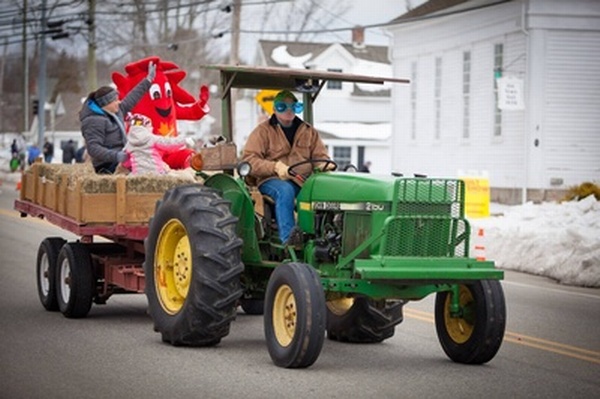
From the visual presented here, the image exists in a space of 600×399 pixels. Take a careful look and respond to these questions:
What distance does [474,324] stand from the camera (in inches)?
414

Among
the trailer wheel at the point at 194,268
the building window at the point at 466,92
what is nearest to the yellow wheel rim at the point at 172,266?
the trailer wheel at the point at 194,268

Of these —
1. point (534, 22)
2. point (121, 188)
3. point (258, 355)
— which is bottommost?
point (258, 355)

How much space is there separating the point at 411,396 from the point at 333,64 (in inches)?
2662

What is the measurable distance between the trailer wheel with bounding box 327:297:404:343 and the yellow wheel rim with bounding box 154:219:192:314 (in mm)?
1501

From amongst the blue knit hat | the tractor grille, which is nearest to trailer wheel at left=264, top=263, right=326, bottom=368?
the tractor grille

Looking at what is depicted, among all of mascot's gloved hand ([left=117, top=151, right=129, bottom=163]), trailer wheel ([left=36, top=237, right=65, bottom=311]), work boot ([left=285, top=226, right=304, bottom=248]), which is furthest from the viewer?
mascot's gloved hand ([left=117, top=151, right=129, bottom=163])

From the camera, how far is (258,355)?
10.8 metres

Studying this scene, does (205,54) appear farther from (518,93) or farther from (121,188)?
(121,188)

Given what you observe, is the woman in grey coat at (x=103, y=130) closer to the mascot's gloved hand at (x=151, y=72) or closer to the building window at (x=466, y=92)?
the mascot's gloved hand at (x=151, y=72)

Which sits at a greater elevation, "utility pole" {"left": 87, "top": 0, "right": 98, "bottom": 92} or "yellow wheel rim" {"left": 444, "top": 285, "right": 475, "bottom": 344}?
"utility pole" {"left": 87, "top": 0, "right": 98, "bottom": 92}

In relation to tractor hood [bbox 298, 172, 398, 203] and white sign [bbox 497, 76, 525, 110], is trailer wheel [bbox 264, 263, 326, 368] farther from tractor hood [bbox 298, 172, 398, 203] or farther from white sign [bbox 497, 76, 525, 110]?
white sign [bbox 497, 76, 525, 110]

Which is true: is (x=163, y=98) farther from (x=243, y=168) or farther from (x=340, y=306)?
(x=243, y=168)

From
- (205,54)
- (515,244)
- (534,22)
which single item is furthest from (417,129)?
(205,54)

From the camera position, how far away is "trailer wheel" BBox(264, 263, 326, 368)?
9797 millimetres
